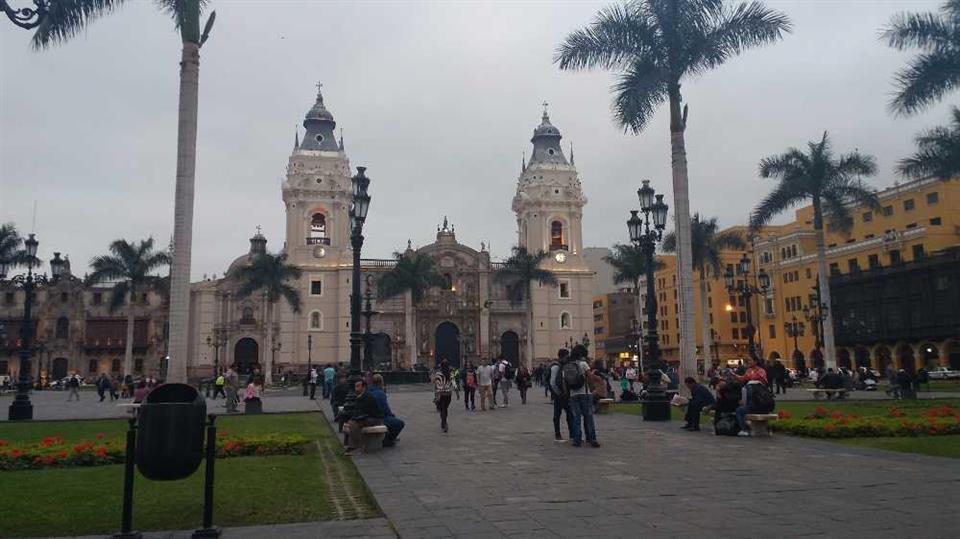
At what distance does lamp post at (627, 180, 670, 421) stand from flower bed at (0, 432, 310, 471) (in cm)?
824

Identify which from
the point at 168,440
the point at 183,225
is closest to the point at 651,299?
the point at 183,225

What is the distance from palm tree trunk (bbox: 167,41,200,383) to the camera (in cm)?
1592

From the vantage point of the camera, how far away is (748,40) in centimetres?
2117

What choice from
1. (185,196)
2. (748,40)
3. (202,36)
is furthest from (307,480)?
(748,40)

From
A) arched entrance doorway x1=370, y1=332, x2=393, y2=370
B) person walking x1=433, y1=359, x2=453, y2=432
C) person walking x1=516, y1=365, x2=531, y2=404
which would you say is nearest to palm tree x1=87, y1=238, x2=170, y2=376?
arched entrance doorway x1=370, y1=332, x2=393, y2=370

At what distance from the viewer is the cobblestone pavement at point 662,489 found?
5918mm

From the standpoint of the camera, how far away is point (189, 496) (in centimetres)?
775

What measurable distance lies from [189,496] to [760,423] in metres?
9.54

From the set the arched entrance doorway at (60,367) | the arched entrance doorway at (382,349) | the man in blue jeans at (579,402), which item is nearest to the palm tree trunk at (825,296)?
the man in blue jeans at (579,402)

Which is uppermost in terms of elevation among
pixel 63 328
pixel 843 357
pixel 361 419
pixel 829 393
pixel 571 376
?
pixel 63 328

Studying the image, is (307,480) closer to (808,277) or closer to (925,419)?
(925,419)

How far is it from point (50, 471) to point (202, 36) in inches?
451

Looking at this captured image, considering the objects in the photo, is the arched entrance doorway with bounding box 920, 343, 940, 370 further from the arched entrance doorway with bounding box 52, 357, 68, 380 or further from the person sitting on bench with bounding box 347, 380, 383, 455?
the arched entrance doorway with bounding box 52, 357, 68, 380

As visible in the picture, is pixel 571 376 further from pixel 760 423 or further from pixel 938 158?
pixel 938 158
